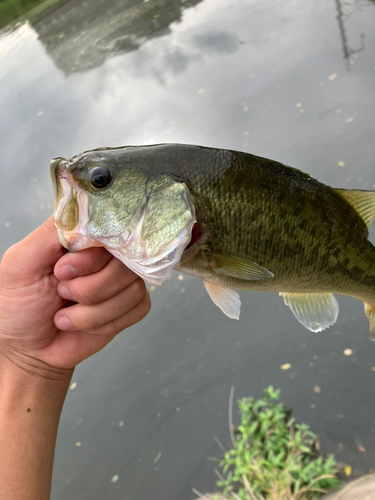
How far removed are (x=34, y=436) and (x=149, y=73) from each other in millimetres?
7104

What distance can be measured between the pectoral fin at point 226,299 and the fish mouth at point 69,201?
0.62 metres

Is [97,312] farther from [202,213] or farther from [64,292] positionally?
[202,213]

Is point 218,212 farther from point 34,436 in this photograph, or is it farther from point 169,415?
point 169,415

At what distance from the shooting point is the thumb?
154 cm

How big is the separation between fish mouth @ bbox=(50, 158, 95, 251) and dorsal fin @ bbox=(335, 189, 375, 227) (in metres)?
1.10

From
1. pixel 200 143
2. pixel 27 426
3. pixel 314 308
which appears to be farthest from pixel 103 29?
pixel 27 426

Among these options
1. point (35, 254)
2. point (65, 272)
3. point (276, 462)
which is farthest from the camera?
point (276, 462)

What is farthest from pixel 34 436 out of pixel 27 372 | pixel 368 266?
pixel 368 266

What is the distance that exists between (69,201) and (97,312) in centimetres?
48

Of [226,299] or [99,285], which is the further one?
[226,299]

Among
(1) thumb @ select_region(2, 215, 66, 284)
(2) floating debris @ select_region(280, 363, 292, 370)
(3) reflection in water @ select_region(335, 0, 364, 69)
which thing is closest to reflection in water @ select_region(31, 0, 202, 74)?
(3) reflection in water @ select_region(335, 0, 364, 69)

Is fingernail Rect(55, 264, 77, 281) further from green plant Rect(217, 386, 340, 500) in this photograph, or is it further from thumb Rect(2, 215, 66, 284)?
green plant Rect(217, 386, 340, 500)

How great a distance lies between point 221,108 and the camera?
5598 millimetres

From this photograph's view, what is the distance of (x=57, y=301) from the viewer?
1663 millimetres
